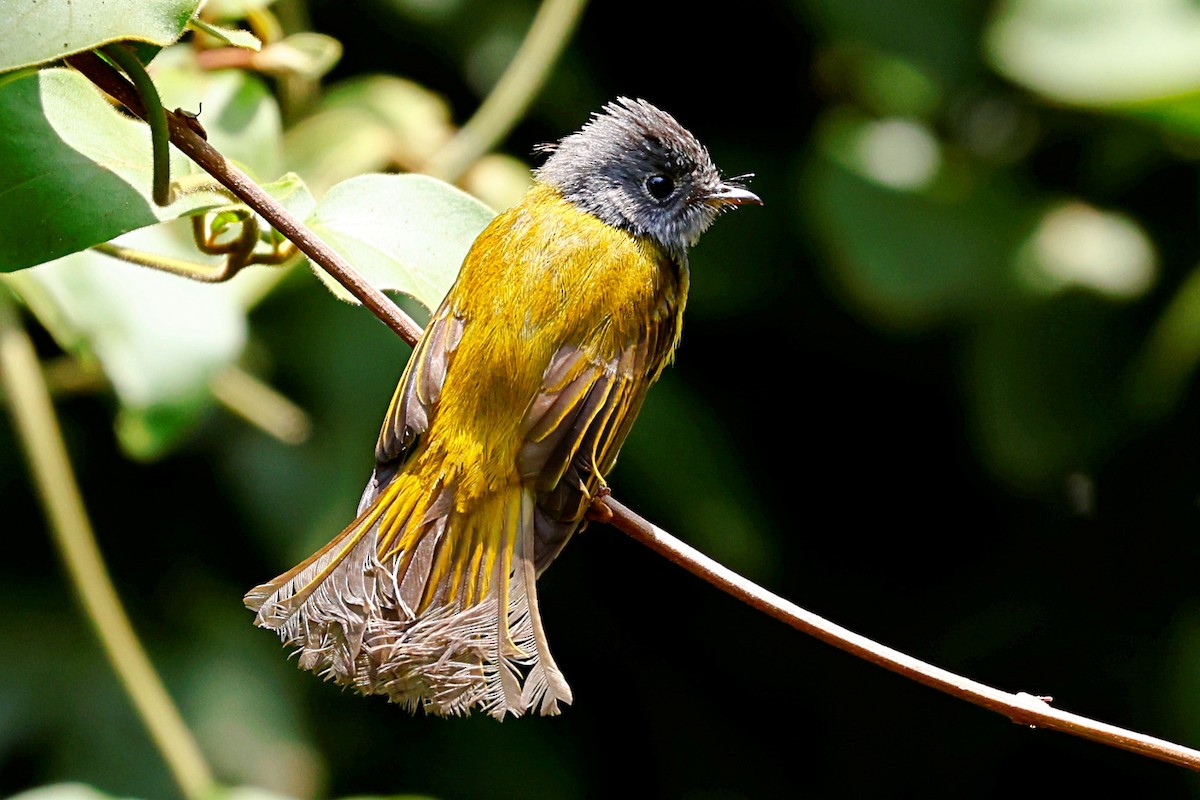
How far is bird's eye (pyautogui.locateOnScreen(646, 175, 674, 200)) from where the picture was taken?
3168 mm

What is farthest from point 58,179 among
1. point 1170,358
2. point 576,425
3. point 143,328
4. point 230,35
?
point 1170,358

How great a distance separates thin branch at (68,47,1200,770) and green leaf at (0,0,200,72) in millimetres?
195

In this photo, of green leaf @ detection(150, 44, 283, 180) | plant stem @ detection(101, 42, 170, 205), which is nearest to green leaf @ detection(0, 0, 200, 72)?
A: plant stem @ detection(101, 42, 170, 205)

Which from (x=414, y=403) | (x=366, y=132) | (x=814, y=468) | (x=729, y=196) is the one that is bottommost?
(x=814, y=468)

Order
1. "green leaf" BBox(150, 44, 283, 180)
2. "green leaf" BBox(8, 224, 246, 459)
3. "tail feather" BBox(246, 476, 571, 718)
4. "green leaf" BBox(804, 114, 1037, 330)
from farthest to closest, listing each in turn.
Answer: "green leaf" BBox(804, 114, 1037, 330), "green leaf" BBox(150, 44, 283, 180), "green leaf" BBox(8, 224, 246, 459), "tail feather" BBox(246, 476, 571, 718)

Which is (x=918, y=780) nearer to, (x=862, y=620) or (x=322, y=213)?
(x=862, y=620)

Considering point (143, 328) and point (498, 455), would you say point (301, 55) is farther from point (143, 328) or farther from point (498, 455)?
point (498, 455)

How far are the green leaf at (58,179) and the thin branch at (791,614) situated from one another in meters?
0.07

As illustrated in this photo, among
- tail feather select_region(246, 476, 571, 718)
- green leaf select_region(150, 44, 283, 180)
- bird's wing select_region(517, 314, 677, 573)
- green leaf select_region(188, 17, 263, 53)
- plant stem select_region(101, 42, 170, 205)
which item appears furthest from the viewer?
green leaf select_region(150, 44, 283, 180)

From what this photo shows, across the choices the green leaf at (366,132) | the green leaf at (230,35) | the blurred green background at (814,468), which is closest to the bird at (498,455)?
the green leaf at (366,132)

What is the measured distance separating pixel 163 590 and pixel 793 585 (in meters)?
1.66

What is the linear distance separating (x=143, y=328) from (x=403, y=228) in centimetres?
65

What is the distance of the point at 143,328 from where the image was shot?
2.52 metres

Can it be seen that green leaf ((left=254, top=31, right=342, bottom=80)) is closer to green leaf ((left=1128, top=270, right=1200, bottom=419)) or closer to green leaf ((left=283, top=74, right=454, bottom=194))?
green leaf ((left=283, top=74, right=454, bottom=194))
